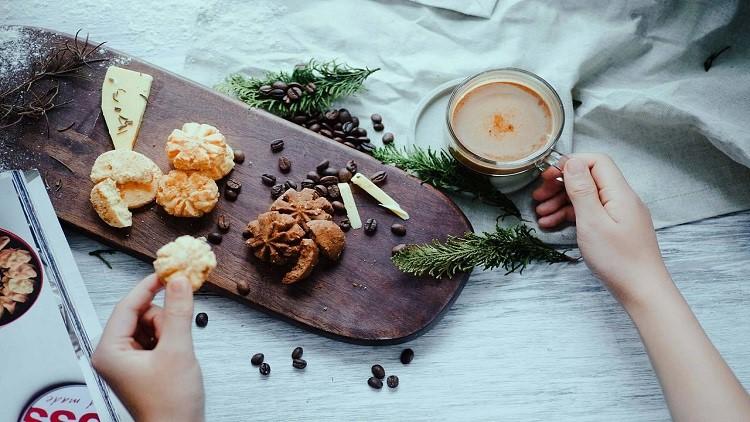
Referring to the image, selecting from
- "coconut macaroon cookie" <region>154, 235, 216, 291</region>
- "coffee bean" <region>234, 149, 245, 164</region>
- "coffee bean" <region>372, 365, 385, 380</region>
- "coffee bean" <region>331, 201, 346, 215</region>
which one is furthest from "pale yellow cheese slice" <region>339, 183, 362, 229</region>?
"coconut macaroon cookie" <region>154, 235, 216, 291</region>

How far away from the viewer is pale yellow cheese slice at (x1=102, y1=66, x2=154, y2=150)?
232cm

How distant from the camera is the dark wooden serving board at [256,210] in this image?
88.6 inches

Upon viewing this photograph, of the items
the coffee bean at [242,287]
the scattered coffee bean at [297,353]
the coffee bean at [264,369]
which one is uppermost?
the coffee bean at [242,287]

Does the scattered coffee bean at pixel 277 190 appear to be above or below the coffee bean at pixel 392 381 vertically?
above

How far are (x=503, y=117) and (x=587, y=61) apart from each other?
41 centimetres

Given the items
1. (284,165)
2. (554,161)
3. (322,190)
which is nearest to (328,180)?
(322,190)

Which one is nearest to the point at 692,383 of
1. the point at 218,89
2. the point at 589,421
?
the point at 589,421

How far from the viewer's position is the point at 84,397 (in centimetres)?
222

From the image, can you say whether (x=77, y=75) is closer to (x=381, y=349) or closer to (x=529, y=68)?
(x=381, y=349)

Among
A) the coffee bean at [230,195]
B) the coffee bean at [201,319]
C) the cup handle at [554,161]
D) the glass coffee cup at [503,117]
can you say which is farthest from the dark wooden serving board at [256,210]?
the cup handle at [554,161]

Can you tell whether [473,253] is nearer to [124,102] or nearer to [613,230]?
[613,230]

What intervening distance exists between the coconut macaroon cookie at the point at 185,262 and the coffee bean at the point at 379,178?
0.69 metres

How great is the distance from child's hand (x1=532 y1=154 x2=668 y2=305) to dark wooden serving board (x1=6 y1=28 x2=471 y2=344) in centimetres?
41

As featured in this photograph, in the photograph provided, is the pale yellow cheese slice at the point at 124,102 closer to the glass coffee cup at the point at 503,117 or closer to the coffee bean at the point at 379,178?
the coffee bean at the point at 379,178
